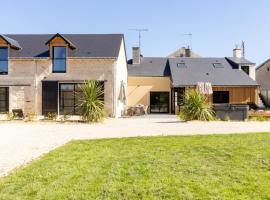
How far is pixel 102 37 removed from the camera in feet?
88.6

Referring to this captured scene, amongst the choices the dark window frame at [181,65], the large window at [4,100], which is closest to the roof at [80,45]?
the large window at [4,100]

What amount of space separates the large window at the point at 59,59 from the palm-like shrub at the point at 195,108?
1105 centimetres

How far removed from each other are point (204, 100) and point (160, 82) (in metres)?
13.1

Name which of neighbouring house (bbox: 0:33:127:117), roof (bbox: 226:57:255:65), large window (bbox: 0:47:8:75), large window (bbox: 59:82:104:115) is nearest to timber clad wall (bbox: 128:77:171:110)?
neighbouring house (bbox: 0:33:127:117)

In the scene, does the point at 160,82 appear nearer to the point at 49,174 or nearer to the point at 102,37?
the point at 102,37

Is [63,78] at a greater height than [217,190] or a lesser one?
greater

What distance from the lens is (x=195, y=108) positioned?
57.5 ft

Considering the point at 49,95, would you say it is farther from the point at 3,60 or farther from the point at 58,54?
the point at 3,60

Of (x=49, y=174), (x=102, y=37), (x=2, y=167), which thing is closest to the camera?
(x=49, y=174)

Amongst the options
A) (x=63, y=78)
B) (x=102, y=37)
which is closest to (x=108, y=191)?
(x=63, y=78)

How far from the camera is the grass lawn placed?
464 cm

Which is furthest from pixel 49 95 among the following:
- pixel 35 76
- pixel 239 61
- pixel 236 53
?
pixel 236 53

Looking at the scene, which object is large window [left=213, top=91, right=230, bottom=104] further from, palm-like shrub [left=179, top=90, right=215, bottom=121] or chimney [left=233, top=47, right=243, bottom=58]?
palm-like shrub [left=179, top=90, right=215, bottom=121]

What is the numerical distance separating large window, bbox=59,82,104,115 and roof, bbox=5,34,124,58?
100 inches
